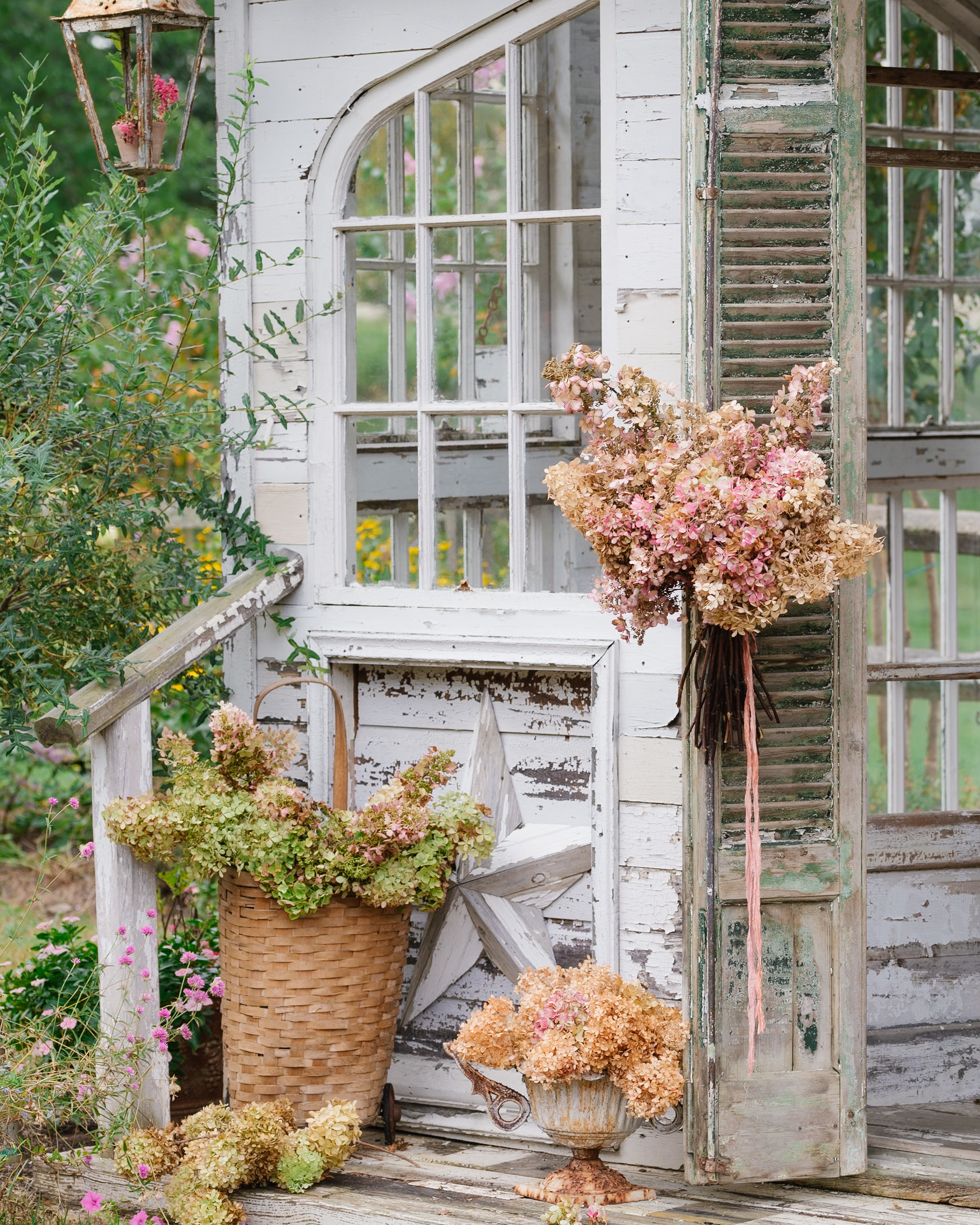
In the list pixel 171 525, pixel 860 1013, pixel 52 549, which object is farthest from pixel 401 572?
pixel 171 525

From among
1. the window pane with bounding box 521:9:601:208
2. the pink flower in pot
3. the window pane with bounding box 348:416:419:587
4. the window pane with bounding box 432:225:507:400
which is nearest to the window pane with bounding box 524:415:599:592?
the window pane with bounding box 432:225:507:400

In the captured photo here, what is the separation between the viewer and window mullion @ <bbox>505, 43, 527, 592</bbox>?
3.60m

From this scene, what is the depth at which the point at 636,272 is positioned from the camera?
3.46 m

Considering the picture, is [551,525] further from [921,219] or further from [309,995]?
[309,995]

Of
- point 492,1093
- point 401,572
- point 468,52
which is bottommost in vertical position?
point 492,1093

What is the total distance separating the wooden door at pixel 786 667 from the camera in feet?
10.5

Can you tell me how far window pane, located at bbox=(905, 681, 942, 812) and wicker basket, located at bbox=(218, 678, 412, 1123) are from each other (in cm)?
301

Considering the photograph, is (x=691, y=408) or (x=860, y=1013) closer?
(x=691, y=408)

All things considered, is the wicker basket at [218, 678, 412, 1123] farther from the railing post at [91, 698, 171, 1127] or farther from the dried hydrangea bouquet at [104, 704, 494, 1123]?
the railing post at [91, 698, 171, 1127]

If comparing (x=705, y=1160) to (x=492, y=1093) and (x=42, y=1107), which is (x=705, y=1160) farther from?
(x=42, y=1107)

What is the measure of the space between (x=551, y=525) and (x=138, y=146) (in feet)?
7.18

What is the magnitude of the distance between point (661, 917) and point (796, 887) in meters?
0.39

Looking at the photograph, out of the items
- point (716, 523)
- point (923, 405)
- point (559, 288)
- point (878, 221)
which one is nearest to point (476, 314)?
point (559, 288)

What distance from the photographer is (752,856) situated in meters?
3.18
